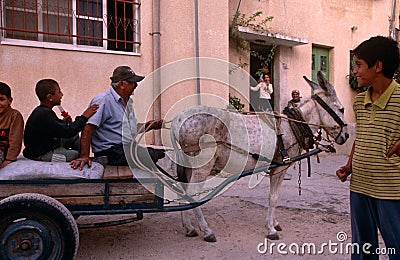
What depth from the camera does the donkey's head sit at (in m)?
3.95

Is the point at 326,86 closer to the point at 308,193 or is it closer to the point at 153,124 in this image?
the point at 153,124

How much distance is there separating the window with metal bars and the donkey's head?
351 cm

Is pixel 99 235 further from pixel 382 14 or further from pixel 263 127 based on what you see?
pixel 382 14

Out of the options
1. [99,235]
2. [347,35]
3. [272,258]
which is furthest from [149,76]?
[347,35]

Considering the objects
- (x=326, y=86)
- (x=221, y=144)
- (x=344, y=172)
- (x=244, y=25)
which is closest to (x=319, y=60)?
(x=244, y=25)

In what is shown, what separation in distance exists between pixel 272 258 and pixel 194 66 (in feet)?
13.8

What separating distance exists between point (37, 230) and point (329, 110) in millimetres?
3096

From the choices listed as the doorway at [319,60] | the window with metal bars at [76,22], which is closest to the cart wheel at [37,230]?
the window with metal bars at [76,22]

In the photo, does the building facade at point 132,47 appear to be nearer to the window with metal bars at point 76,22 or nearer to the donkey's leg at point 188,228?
the window with metal bars at point 76,22

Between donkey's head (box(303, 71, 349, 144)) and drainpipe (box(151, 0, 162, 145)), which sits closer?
donkey's head (box(303, 71, 349, 144))

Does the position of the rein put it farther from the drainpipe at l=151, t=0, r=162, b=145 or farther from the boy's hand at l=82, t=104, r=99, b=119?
the drainpipe at l=151, t=0, r=162, b=145

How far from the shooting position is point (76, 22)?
5895 mm

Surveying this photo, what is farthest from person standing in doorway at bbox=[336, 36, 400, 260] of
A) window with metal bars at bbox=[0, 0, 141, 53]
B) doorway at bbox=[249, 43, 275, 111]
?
doorway at bbox=[249, 43, 275, 111]

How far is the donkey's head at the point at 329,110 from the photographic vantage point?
395 cm
